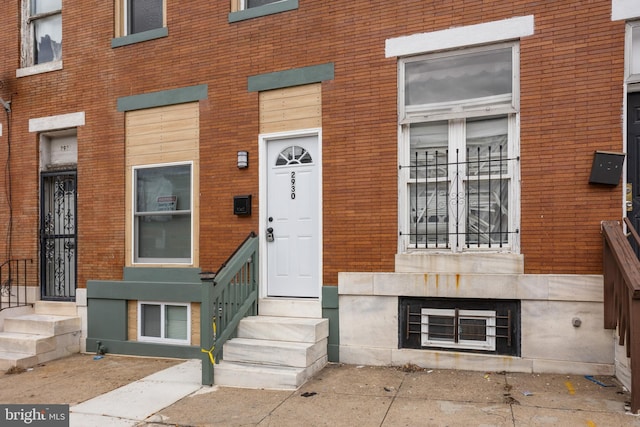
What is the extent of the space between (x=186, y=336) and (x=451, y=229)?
168 inches

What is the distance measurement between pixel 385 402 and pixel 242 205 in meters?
3.38

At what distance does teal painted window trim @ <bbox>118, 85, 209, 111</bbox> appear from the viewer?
746 cm

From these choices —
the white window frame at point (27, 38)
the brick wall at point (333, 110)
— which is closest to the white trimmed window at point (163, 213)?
the brick wall at point (333, 110)

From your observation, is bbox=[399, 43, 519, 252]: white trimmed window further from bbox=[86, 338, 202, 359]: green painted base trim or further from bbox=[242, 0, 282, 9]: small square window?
bbox=[86, 338, 202, 359]: green painted base trim

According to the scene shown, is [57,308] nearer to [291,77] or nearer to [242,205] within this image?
[242,205]

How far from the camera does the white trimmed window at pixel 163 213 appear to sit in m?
7.66

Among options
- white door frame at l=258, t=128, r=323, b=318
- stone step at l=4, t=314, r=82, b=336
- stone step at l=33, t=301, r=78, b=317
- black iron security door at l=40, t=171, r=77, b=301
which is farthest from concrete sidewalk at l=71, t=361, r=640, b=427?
black iron security door at l=40, t=171, r=77, b=301

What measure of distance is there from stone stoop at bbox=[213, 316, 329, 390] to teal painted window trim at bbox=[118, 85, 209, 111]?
352 centimetres

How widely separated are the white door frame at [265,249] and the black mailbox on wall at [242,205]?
159 millimetres

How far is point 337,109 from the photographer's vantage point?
661cm

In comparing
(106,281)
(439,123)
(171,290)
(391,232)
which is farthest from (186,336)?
(439,123)

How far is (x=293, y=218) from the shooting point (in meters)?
6.89

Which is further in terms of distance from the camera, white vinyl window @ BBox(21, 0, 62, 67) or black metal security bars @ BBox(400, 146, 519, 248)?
white vinyl window @ BBox(21, 0, 62, 67)

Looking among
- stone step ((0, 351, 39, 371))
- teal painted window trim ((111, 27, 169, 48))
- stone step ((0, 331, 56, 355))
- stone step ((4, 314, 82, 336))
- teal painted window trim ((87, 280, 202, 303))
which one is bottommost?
stone step ((0, 351, 39, 371))
